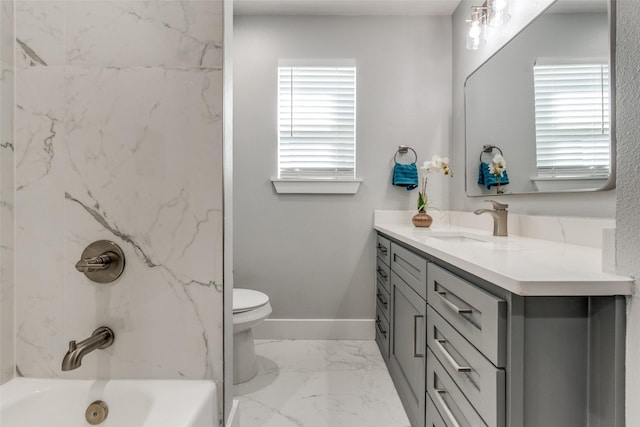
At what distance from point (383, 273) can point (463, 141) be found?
3.55ft

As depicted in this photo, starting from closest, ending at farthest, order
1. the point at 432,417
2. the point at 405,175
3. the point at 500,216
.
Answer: the point at 432,417 → the point at 500,216 → the point at 405,175

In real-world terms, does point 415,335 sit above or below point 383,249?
below

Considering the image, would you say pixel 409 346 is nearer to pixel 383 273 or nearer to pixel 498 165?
pixel 383 273

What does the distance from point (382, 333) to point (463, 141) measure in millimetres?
1437

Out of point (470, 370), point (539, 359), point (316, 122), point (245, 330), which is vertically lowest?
point (245, 330)

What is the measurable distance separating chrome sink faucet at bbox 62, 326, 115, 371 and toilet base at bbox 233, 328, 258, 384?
1.07 m

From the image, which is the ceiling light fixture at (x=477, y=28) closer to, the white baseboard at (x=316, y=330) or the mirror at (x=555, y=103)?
the mirror at (x=555, y=103)

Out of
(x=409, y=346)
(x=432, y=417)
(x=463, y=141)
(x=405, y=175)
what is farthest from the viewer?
(x=405, y=175)

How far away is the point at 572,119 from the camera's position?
1.45 meters

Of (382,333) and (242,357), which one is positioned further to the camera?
(382,333)

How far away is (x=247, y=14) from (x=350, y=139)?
1.20 m

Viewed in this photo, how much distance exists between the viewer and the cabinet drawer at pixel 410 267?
57.7 inches

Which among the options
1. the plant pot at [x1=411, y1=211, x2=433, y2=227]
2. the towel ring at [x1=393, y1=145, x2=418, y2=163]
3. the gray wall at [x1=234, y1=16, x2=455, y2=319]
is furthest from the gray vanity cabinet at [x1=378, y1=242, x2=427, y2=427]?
the towel ring at [x1=393, y1=145, x2=418, y2=163]

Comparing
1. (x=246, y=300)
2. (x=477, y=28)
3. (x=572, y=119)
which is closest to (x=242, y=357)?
(x=246, y=300)
